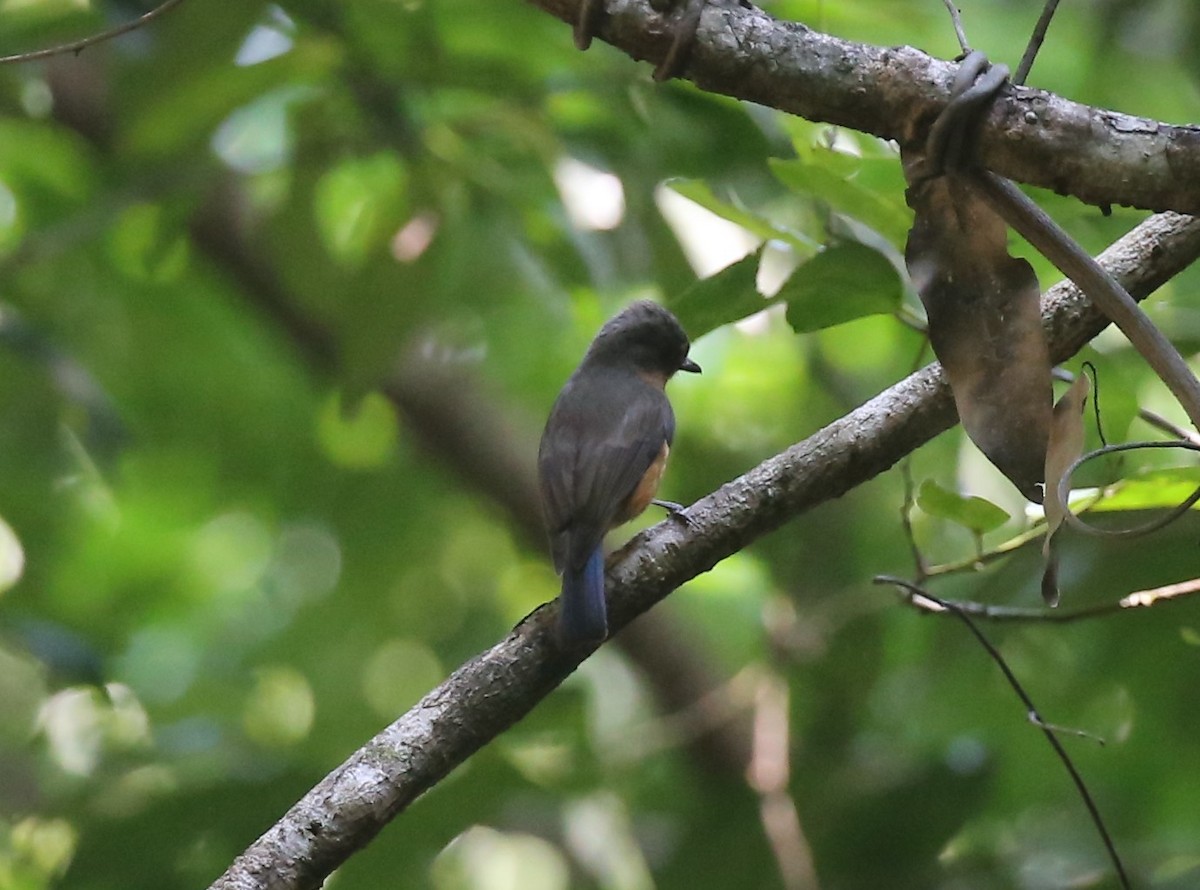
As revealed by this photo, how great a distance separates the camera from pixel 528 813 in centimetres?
357

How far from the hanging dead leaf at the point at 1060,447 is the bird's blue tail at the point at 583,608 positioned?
72cm

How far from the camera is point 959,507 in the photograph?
7.64ft

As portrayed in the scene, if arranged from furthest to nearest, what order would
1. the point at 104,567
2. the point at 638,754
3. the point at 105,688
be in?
the point at 104,567
the point at 638,754
the point at 105,688

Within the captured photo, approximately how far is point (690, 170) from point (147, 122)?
1258 millimetres

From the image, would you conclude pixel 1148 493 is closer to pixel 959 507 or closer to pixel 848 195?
pixel 959 507

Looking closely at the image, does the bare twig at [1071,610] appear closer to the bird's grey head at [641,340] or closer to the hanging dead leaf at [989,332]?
the hanging dead leaf at [989,332]

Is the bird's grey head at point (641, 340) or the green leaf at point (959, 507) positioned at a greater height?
the green leaf at point (959, 507)

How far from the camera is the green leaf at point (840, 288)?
7.63 ft

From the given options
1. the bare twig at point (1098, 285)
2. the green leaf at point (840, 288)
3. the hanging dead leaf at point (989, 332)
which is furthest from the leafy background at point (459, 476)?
the bare twig at point (1098, 285)

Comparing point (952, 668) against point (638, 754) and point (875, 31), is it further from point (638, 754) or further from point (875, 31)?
point (875, 31)

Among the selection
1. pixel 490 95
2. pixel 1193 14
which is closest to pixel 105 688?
pixel 490 95

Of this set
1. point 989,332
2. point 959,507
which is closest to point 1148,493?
point 959,507

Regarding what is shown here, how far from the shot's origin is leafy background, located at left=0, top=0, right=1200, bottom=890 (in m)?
3.06

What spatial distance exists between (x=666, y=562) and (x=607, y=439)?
3.33ft
